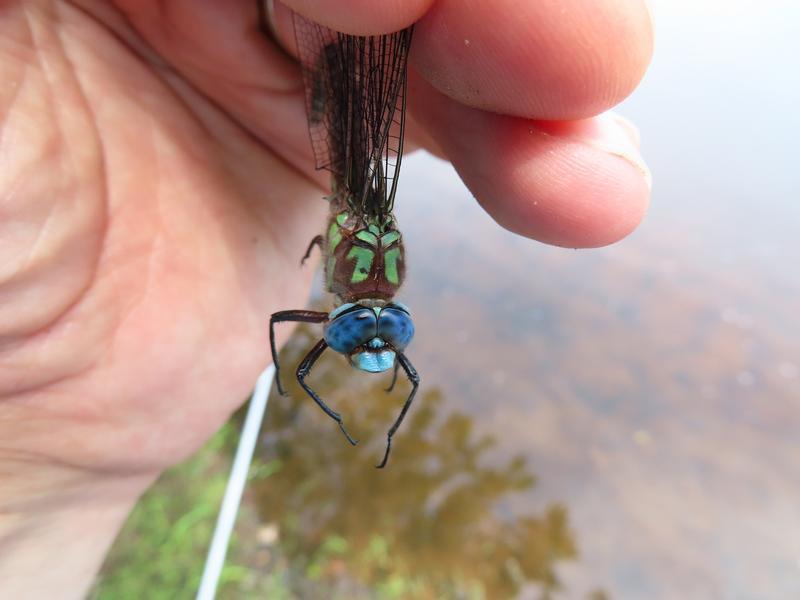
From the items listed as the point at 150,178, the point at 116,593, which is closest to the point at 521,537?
the point at 116,593

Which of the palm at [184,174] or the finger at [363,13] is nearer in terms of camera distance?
the finger at [363,13]

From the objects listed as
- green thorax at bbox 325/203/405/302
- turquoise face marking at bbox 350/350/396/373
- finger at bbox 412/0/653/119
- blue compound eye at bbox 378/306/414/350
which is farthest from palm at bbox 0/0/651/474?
turquoise face marking at bbox 350/350/396/373

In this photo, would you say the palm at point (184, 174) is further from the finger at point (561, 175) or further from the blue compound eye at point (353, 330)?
the blue compound eye at point (353, 330)

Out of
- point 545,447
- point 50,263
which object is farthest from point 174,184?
point 545,447

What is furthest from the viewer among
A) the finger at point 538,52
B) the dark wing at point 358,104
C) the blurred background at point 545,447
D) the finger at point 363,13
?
the blurred background at point 545,447

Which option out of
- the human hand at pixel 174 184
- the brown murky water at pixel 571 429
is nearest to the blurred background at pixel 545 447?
the brown murky water at pixel 571 429

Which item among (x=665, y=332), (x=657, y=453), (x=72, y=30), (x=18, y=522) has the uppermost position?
(x=72, y=30)

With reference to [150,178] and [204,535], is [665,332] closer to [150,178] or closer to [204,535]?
[204,535]

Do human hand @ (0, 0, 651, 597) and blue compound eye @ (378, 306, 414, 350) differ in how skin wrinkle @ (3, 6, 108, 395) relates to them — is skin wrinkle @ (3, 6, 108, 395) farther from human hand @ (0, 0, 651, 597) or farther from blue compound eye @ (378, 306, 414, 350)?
blue compound eye @ (378, 306, 414, 350)

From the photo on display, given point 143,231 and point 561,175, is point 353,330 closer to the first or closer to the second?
point 561,175
